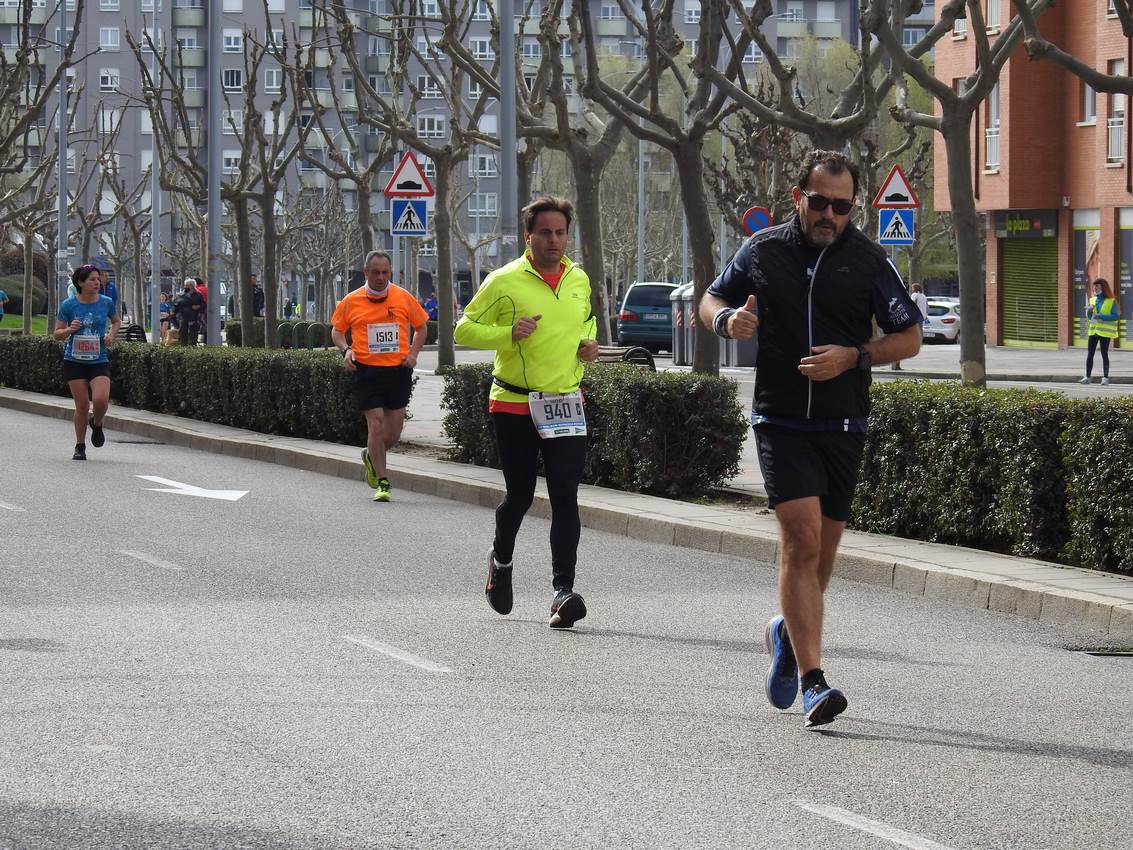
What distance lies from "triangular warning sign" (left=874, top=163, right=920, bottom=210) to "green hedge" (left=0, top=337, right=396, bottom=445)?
10104 mm

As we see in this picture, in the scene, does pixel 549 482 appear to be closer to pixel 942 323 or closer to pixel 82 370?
pixel 82 370

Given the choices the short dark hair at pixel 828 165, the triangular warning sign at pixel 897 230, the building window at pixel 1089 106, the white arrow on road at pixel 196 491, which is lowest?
the white arrow on road at pixel 196 491

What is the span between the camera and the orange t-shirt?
1535cm

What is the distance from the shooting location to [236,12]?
4279 inches

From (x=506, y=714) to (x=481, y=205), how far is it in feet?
381

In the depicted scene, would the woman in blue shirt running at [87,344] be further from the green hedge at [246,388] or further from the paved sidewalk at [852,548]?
the green hedge at [246,388]

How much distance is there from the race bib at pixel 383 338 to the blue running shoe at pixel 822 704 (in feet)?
29.5

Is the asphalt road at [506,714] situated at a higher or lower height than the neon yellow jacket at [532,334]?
lower

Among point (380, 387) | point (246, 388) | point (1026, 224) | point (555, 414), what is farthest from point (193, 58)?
point (555, 414)

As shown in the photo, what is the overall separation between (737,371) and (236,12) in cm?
7437

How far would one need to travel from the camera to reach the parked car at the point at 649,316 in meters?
48.1

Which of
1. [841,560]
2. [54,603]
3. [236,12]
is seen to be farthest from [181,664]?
[236,12]

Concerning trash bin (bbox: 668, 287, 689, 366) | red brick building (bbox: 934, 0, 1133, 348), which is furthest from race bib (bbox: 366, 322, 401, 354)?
red brick building (bbox: 934, 0, 1133, 348)

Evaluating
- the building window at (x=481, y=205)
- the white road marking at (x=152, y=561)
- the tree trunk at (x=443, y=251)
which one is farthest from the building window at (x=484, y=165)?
the white road marking at (x=152, y=561)
